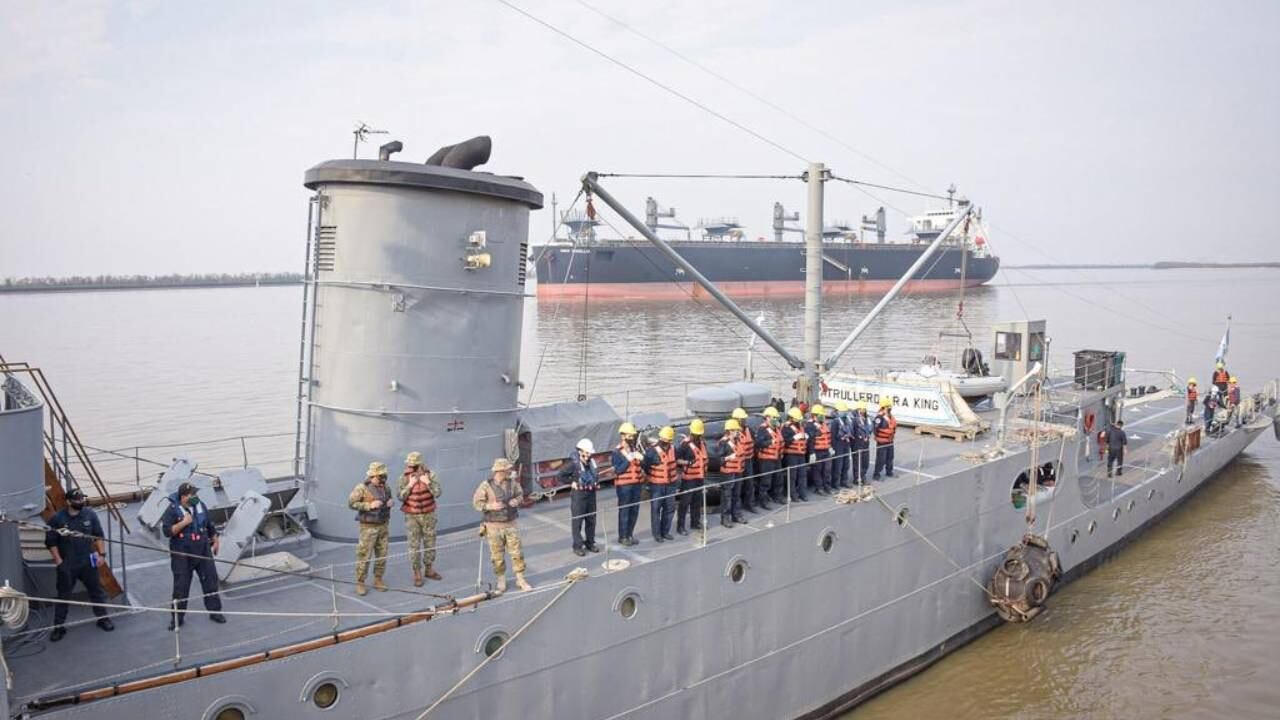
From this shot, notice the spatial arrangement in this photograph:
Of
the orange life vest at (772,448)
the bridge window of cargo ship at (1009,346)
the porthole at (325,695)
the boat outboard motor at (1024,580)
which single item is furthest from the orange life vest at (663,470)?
the bridge window of cargo ship at (1009,346)

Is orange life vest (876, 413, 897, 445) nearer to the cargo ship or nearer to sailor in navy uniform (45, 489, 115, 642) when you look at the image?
sailor in navy uniform (45, 489, 115, 642)

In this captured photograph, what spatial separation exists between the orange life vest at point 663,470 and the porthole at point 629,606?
149 centimetres

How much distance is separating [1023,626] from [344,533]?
11639mm

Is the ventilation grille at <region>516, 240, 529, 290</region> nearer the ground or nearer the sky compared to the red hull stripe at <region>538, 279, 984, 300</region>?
nearer the ground

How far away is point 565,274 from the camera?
73.7 m

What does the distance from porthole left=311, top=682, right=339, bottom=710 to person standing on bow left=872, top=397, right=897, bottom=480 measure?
28.7ft

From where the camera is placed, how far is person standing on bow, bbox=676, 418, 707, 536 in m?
10.1

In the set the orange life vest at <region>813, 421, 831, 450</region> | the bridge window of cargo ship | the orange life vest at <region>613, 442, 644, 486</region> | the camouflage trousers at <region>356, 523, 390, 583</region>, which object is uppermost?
the bridge window of cargo ship

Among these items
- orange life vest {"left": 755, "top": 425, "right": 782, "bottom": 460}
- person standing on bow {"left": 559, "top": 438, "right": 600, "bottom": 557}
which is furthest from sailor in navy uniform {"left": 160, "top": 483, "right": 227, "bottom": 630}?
orange life vest {"left": 755, "top": 425, "right": 782, "bottom": 460}

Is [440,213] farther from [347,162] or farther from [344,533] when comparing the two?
[344,533]

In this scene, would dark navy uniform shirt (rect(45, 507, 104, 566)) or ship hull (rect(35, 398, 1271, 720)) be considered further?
ship hull (rect(35, 398, 1271, 720))

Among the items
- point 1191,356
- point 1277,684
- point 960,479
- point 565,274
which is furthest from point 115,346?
point 1191,356

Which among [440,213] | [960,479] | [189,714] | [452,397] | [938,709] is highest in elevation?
[440,213]

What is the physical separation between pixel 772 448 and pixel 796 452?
476mm
